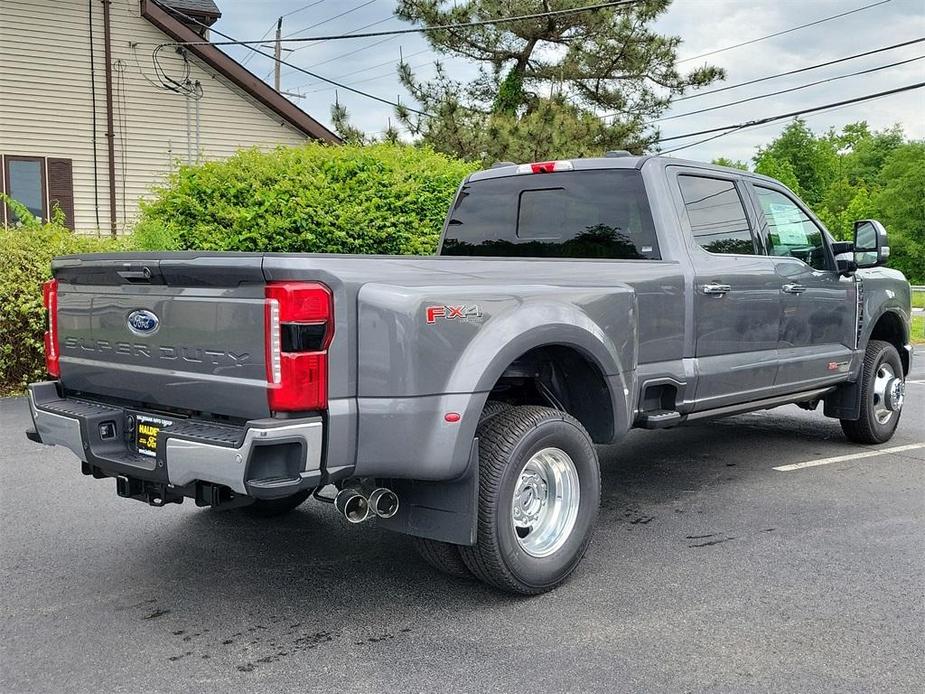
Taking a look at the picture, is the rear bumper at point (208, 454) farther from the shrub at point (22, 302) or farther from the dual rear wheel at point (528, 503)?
the shrub at point (22, 302)

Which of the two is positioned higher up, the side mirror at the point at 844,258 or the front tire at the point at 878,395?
the side mirror at the point at 844,258

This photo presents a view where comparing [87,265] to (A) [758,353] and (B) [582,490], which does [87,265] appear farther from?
(A) [758,353]

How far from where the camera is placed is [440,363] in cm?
354

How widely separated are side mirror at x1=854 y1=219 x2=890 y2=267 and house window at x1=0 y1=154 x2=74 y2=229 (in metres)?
14.4

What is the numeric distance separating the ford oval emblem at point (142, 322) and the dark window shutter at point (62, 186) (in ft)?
47.6

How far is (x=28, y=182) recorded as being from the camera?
16.7 m

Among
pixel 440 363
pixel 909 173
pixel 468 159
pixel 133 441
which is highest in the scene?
pixel 909 173

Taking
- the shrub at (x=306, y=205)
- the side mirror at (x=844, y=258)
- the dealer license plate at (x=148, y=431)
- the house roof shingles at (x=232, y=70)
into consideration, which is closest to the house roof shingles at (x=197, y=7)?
the house roof shingles at (x=232, y=70)

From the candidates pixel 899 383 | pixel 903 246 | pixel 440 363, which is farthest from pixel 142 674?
pixel 903 246

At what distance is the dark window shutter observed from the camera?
16.8 meters

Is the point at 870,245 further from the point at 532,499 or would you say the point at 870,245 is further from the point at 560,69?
the point at 560,69

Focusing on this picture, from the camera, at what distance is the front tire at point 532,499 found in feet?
12.4

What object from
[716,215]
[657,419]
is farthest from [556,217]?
[657,419]

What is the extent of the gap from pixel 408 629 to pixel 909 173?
76.8 meters
